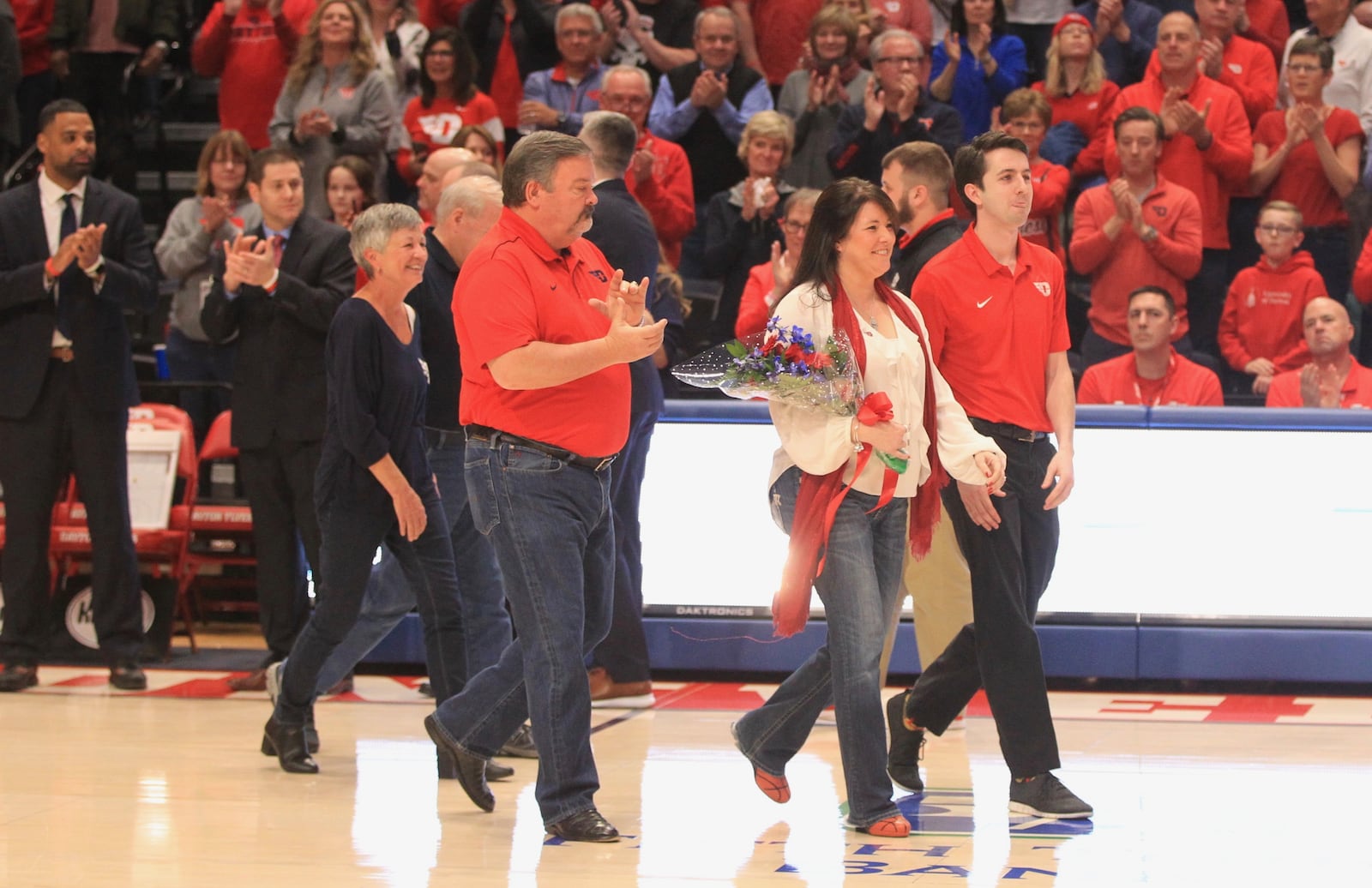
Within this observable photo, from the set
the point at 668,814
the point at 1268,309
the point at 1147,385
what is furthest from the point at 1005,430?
the point at 1268,309

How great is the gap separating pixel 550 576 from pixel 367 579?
1232 millimetres

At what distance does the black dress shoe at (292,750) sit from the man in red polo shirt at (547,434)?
1.28 metres

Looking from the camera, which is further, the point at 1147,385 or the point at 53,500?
the point at 1147,385

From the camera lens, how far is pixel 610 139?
236 inches

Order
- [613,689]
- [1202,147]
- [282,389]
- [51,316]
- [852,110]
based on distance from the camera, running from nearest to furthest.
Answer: [613,689]
[282,389]
[51,316]
[1202,147]
[852,110]

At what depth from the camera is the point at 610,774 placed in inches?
212

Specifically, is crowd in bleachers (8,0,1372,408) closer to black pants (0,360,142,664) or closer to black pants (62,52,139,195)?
black pants (62,52,139,195)

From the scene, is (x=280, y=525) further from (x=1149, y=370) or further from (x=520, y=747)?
(x=1149, y=370)

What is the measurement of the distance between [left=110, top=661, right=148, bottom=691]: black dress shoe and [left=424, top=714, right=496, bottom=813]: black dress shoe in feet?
8.63

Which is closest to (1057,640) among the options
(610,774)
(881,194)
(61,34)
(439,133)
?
(610,774)

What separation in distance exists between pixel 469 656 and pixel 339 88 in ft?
17.1

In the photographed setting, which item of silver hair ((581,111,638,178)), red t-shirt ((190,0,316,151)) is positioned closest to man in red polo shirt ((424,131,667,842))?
silver hair ((581,111,638,178))

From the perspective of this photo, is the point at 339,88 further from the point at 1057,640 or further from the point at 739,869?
the point at 739,869

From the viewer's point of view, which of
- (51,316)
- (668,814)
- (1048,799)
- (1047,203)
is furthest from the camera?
(1047,203)
